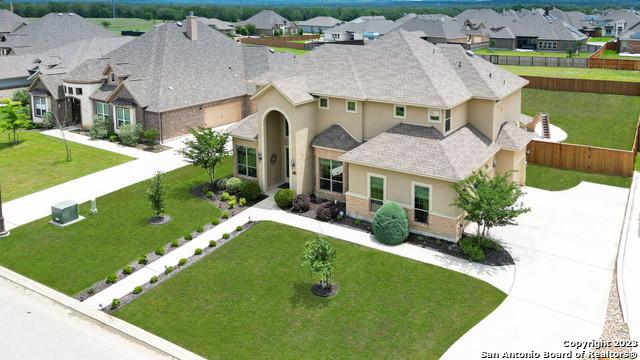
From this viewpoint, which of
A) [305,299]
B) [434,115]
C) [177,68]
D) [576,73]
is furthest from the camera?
[576,73]

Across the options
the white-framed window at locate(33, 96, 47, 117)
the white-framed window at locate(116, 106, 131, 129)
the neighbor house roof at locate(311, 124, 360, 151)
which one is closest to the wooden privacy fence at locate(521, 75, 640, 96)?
the neighbor house roof at locate(311, 124, 360, 151)

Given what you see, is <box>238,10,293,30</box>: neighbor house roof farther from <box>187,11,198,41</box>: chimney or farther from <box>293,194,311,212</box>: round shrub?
<box>293,194,311,212</box>: round shrub

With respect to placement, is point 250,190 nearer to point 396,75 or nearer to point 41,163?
point 396,75

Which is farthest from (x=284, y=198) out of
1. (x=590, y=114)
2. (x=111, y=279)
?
(x=590, y=114)

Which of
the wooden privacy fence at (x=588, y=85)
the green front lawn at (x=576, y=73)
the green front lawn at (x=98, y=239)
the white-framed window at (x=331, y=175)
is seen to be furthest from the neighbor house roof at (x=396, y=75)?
the green front lawn at (x=576, y=73)

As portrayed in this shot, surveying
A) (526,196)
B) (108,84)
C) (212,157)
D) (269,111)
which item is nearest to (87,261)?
(212,157)

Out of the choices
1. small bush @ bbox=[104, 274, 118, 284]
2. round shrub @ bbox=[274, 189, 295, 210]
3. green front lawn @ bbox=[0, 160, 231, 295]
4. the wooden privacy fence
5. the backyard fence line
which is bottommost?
small bush @ bbox=[104, 274, 118, 284]
